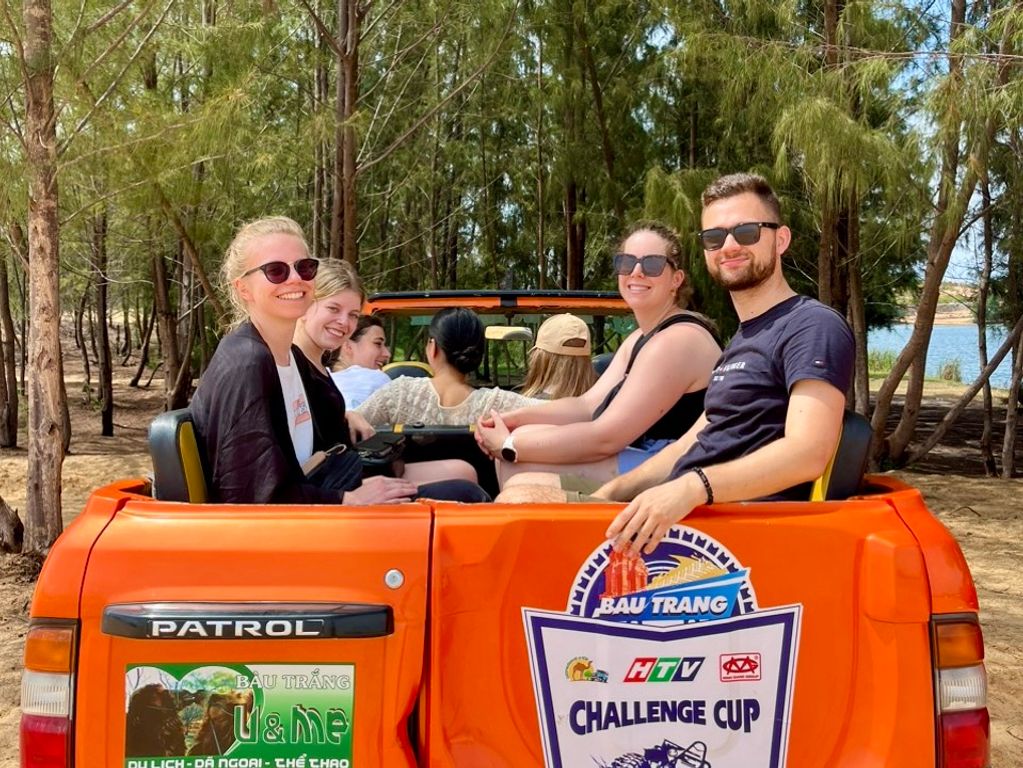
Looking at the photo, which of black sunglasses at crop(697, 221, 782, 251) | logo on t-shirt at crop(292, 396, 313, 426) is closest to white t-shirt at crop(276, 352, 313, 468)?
logo on t-shirt at crop(292, 396, 313, 426)

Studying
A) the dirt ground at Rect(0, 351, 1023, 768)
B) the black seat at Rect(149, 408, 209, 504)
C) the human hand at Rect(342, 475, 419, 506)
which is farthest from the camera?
the dirt ground at Rect(0, 351, 1023, 768)

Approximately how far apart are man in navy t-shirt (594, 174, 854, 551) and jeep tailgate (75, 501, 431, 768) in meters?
0.38

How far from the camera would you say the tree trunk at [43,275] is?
5.50 m

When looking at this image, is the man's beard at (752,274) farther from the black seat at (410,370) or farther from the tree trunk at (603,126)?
the tree trunk at (603,126)

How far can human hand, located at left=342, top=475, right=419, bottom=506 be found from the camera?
7.00 feet

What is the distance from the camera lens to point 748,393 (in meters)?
2.05

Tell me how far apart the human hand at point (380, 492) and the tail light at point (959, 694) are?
3.63 feet

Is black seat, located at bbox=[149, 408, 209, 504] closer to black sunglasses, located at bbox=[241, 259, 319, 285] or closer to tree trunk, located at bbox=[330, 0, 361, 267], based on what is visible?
black sunglasses, located at bbox=[241, 259, 319, 285]

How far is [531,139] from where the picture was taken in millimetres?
15586

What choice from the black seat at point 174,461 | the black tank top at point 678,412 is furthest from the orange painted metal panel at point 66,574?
the black tank top at point 678,412

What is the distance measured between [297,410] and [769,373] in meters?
1.08

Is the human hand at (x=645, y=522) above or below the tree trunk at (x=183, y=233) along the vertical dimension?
below

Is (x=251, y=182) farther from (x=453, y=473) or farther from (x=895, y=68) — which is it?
(x=453, y=473)

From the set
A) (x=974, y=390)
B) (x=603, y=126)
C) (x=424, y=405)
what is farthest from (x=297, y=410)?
(x=603, y=126)
